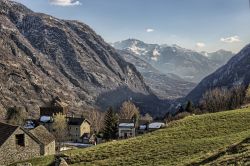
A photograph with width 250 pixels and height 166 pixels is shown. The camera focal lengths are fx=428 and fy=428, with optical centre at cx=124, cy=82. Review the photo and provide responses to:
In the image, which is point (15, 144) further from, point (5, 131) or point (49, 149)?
point (49, 149)

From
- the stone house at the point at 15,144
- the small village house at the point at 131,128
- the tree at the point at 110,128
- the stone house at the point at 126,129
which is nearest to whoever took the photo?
the stone house at the point at 15,144

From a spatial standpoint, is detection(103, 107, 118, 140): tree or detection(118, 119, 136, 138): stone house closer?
detection(103, 107, 118, 140): tree

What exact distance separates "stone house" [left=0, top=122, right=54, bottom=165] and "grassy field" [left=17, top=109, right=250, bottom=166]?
10.5 feet

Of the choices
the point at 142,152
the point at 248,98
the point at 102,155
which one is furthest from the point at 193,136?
the point at 248,98

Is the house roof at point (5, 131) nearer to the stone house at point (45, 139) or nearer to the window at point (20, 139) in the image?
the window at point (20, 139)

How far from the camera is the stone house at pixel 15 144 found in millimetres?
54031

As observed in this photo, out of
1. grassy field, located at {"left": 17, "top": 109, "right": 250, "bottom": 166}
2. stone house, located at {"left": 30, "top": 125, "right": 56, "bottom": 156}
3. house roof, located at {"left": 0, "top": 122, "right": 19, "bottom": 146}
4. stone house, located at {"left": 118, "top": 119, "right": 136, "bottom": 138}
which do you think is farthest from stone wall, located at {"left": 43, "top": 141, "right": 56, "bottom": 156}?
stone house, located at {"left": 118, "top": 119, "right": 136, "bottom": 138}

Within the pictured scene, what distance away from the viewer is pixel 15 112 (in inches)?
7023

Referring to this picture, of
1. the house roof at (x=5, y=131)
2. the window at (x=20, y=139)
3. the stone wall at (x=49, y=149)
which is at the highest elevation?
the house roof at (x=5, y=131)

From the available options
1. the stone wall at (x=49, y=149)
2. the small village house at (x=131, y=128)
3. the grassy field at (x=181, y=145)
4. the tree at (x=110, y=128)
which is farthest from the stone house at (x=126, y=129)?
the grassy field at (x=181, y=145)

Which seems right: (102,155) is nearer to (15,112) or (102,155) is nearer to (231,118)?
(231,118)

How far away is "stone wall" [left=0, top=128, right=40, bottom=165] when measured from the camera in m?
54.1

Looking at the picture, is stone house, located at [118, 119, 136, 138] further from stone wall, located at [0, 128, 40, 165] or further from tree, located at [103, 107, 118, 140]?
stone wall, located at [0, 128, 40, 165]

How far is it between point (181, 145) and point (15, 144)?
21.8 metres
